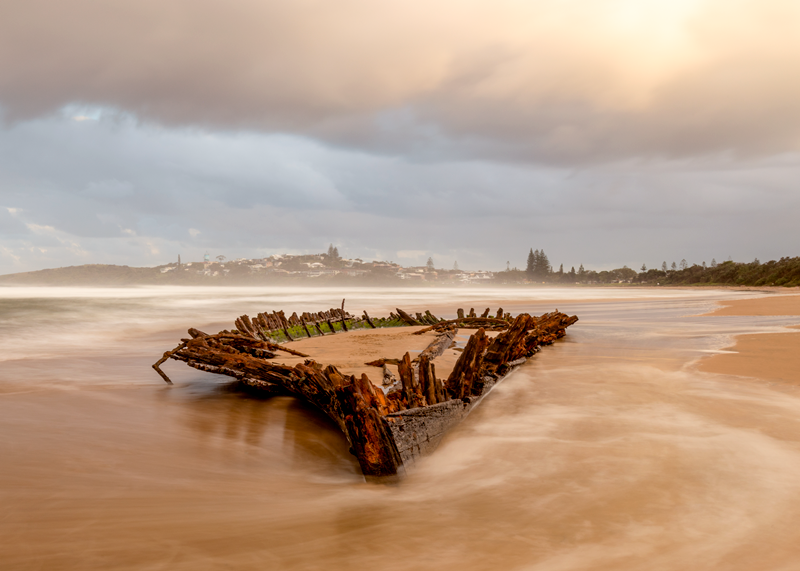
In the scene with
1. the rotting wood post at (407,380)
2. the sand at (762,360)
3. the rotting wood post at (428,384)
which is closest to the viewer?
the rotting wood post at (407,380)

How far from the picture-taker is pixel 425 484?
446cm

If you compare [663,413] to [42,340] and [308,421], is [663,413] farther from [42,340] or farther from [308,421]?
[42,340]

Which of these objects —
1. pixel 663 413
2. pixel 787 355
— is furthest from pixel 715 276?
pixel 663 413

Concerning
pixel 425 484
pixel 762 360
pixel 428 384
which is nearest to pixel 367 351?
pixel 428 384

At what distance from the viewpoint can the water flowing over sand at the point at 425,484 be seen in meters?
3.45

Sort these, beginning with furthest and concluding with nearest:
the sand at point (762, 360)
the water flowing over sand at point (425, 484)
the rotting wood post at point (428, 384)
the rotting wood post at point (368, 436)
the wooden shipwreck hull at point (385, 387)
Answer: the sand at point (762, 360)
the rotting wood post at point (428, 384)
the wooden shipwreck hull at point (385, 387)
the rotting wood post at point (368, 436)
the water flowing over sand at point (425, 484)

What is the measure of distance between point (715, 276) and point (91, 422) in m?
90.3

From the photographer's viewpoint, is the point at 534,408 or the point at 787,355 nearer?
the point at 534,408

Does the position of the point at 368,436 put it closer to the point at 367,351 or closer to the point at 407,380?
the point at 407,380

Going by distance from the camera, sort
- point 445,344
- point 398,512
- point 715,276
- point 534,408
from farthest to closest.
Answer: point 715,276 → point 445,344 → point 534,408 → point 398,512

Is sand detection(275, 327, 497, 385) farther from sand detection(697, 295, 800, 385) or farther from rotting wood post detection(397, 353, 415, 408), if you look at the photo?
sand detection(697, 295, 800, 385)

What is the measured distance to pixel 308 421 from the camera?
21.3 feet

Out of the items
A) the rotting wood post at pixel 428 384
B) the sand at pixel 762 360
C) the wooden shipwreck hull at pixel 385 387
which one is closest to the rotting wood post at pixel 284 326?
the wooden shipwreck hull at pixel 385 387

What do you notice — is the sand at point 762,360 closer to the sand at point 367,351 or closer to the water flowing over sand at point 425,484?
the water flowing over sand at point 425,484
